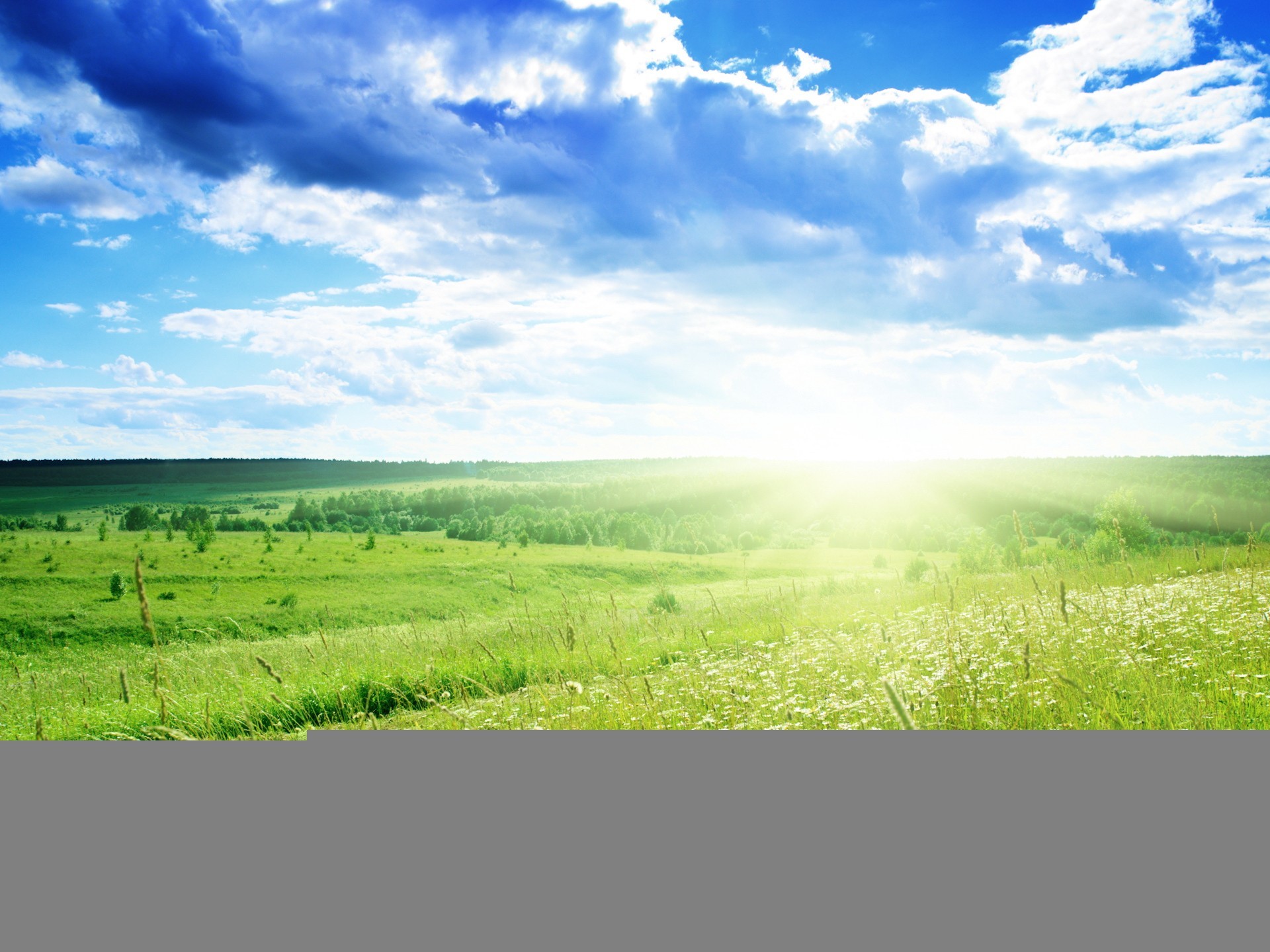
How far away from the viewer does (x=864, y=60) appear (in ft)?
20.4

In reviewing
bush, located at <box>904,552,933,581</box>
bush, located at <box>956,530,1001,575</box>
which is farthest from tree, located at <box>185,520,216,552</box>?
bush, located at <box>956,530,1001,575</box>

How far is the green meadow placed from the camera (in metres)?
4.44

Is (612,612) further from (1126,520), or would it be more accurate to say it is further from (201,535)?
(201,535)

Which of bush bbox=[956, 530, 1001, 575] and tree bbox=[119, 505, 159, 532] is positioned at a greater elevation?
tree bbox=[119, 505, 159, 532]

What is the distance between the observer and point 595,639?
638cm

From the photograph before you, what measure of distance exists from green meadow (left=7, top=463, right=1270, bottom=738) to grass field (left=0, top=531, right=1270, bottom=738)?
27mm

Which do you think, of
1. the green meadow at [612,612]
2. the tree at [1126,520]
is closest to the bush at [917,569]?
the green meadow at [612,612]

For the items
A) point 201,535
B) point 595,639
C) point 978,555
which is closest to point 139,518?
point 201,535

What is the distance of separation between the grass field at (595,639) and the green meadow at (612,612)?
0.09 ft

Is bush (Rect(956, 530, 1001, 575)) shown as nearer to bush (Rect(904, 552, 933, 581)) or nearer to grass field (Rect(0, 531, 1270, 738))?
grass field (Rect(0, 531, 1270, 738))

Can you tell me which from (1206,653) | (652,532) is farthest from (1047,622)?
(652,532)

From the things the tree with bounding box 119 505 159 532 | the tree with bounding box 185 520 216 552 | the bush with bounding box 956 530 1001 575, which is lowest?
the bush with bounding box 956 530 1001 575

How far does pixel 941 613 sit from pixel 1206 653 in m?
1.79

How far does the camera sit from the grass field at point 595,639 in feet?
14.2
